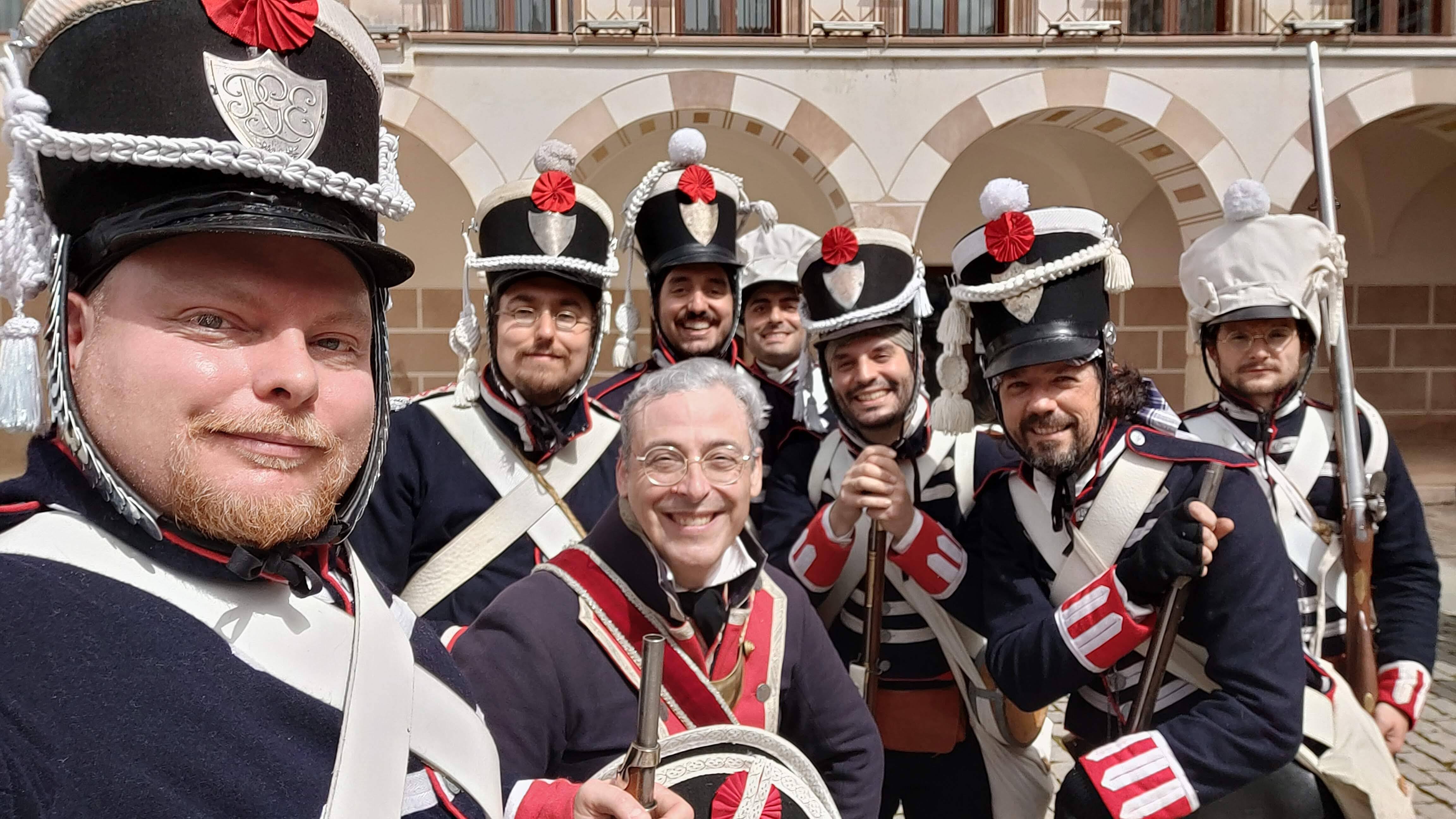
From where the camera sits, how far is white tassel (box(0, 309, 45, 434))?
3.50 feet

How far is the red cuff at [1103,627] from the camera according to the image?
2.23 m

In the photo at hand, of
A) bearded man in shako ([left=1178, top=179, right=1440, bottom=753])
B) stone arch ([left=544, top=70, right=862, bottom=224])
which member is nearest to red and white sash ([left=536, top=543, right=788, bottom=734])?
bearded man in shako ([left=1178, top=179, right=1440, bottom=753])

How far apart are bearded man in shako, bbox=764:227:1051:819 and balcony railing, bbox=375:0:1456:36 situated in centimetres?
711

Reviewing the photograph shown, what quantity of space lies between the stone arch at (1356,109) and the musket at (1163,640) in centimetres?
852

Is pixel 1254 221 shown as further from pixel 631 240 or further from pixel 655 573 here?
pixel 655 573

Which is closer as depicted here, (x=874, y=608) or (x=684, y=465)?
(x=684, y=465)

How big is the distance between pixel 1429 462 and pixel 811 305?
474 inches

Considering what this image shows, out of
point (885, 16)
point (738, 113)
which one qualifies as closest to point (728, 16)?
point (738, 113)

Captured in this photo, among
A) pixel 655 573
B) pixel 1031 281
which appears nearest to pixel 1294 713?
pixel 1031 281

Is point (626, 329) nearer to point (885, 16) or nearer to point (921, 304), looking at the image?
point (921, 304)

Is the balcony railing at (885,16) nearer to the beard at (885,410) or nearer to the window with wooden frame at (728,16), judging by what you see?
the window with wooden frame at (728,16)

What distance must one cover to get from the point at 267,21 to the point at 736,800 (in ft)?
4.57

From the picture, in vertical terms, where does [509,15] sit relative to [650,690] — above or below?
above

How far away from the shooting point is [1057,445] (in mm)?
2463
